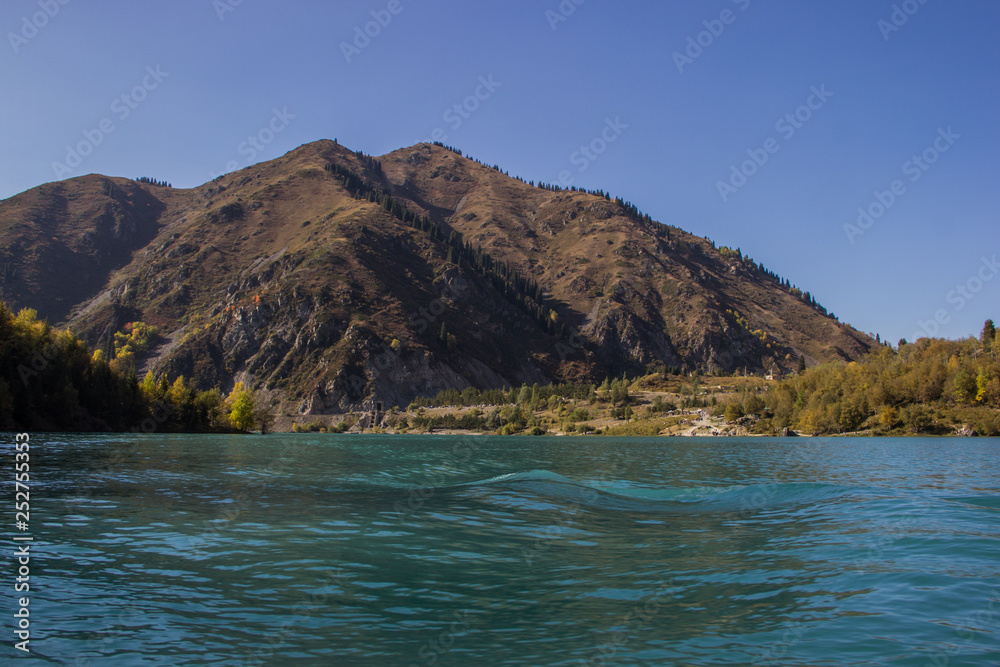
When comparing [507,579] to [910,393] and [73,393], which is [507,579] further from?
[910,393]

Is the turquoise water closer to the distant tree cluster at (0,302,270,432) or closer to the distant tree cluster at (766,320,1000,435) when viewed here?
the distant tree cluster at (0,302,270,432)

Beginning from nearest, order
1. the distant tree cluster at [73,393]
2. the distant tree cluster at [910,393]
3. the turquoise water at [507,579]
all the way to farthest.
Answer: the turquoise water at [507,579], the distant tree cluster at [73,393], the distant tree cluster at [910,393]

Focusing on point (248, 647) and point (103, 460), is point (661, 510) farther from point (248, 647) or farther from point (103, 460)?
point (103, 460)

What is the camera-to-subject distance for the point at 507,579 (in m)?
12.7

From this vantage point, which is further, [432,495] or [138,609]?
[432,495]

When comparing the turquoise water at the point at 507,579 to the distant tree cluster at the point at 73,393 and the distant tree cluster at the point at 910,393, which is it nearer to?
the distant tree cluster at the point at 73,393

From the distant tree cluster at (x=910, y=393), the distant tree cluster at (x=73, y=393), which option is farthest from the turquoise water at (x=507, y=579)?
the distant tree cluster at (x=910, y=393)

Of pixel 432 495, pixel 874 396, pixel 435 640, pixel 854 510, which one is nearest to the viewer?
pixel 435 640

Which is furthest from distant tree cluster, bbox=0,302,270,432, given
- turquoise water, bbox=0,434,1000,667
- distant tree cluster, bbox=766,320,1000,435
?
distant tree cluster, bbox=766,320,1000,435

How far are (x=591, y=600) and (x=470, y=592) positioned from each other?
7.96 ft

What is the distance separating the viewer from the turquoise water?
336 inches

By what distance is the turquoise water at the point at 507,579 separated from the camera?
8531 mm

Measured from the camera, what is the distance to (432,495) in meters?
26.9

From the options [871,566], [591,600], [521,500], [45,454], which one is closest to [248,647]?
[591,600]
